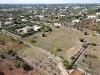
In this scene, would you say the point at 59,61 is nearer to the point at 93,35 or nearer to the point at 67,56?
the point at 67,56

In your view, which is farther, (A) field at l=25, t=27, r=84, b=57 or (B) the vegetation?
(A) field at l=25, t=27, r=84, b=57

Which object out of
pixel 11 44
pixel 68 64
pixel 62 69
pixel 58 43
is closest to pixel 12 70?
pixel 62 69

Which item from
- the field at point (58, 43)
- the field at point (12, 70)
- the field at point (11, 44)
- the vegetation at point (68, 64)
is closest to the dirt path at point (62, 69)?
the vegetation at point (68, 64)

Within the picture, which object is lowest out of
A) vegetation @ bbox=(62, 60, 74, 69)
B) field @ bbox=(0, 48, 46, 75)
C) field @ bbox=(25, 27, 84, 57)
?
field @ bbox=(25, 27, 84, 57)

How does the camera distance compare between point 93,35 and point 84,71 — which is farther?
point 93,35

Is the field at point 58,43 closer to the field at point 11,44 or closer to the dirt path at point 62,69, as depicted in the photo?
the field at point 11,44

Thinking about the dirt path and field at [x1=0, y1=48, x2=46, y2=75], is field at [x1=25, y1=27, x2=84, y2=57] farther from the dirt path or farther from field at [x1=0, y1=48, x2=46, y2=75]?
field at [x1=0, y1=48, x2=46, y2=75]

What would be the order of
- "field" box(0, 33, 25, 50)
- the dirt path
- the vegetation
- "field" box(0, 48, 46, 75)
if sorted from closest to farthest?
the dirt path
"field" box(0, 48, 46, 75)
the vegetation
"field" box(0, 33, 25, 50)

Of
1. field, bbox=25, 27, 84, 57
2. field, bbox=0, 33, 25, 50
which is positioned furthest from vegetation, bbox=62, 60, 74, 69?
field, bbox=0, 33, 25, 50

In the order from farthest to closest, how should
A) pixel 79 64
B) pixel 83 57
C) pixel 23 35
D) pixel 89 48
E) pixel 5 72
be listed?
pixel 23 35 < pixel 89 48 < pixel 83 57 < pixel 79 64 < pixel 5 72

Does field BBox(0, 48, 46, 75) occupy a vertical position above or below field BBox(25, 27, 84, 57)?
above

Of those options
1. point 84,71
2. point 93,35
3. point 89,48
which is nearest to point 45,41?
point 89,48
